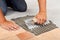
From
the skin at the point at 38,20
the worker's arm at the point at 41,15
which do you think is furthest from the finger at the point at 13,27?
the worker's arm at the point at 41,15

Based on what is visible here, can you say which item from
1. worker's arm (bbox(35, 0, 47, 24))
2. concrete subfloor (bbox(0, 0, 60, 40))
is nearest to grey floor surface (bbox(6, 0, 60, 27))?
concrete subfloor (bbox(0, 0, 60, 40))

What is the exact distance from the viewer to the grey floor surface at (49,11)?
1.79 meters

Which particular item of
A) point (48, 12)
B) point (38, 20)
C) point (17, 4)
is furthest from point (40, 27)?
point (17, 4)

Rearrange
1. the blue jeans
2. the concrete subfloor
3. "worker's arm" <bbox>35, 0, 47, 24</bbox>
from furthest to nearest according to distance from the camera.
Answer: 1. the blue jeans
2. the concrete subfloor
3. "worker's arm" <bbox>35, 0, 47, 24</bbox>

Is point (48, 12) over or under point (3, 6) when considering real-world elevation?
under

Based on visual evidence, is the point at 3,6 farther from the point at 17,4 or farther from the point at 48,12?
the point at 48,12

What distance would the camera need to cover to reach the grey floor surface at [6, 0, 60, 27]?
1.79 metres

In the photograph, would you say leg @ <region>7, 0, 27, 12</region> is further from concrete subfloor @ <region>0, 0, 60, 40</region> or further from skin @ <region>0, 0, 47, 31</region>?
skin @ <region>0, 0, 47, 31</region>

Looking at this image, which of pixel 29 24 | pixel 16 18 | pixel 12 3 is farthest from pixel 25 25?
pixel 12 3

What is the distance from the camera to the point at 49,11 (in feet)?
6.27

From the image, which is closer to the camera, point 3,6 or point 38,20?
point 38,20

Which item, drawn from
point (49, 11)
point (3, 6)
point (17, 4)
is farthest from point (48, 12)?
point (3, 6)

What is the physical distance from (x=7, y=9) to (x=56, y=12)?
1.67 feet

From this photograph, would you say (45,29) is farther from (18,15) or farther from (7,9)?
(7,9)
